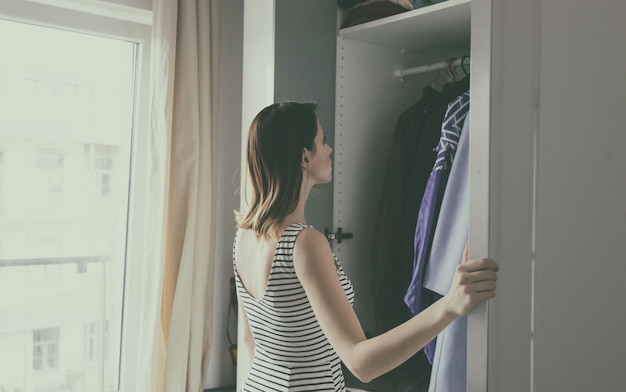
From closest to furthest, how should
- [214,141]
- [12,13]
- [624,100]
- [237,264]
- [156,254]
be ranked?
1. [624,100]
2. [237,264]
3. [12,13]
4. [156,254]
5. [214,141]

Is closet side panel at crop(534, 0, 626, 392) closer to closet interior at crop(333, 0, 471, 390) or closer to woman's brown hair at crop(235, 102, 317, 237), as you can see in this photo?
woman's brown hair at crop(235, 102, 317, 237)

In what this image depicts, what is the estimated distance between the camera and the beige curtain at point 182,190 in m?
2.18

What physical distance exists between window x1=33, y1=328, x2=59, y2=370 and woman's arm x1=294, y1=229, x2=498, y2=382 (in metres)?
1.36

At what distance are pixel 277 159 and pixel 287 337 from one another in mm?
408

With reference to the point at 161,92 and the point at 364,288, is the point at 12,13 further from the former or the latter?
the point at 364,288

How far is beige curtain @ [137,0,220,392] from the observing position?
218cm

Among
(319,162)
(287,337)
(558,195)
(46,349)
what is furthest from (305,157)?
(46,349)

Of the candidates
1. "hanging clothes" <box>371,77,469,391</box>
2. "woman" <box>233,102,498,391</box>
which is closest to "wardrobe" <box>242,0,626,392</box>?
"woman" <box>233,102,498,391</box>

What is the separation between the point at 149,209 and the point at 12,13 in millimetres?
812

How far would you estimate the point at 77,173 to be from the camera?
2.23 meters

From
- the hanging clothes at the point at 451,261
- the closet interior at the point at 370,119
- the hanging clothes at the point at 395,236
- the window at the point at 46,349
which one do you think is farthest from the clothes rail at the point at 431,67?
the window at the point at 46,349

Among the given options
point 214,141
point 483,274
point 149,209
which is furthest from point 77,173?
point 483,274

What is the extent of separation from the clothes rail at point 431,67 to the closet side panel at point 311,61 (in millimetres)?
291

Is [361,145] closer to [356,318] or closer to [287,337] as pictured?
[287,337]
